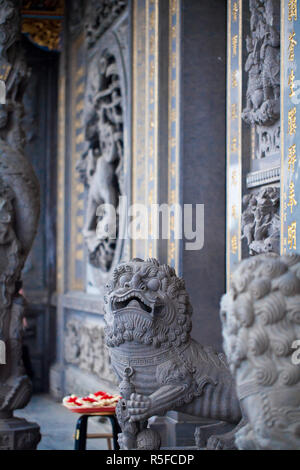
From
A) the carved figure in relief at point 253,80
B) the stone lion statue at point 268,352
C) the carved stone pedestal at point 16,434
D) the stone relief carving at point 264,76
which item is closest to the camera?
the stone lion statue at point 268,352

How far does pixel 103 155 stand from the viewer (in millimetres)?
8477

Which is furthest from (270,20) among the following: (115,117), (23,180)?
(115,117)

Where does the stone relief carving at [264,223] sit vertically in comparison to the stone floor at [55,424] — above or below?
above

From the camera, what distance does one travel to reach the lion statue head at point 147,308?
3.80 m

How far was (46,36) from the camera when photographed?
10.6m

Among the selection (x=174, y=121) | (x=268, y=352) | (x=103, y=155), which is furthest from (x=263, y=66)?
(x=103, y=155)

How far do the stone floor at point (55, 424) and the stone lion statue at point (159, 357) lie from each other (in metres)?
3.51

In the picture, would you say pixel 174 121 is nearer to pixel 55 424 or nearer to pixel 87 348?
pixel 87 348

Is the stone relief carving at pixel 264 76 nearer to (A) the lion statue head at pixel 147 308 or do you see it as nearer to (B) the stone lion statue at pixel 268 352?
(A) the lion statue head at pixel 147 308

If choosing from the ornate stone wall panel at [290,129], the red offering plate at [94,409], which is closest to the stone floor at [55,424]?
the red offering plate at [94,409]

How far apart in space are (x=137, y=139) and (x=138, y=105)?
0.33 m

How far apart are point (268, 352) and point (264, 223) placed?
2100mm

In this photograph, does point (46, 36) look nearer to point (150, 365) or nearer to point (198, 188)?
point (198, 188)

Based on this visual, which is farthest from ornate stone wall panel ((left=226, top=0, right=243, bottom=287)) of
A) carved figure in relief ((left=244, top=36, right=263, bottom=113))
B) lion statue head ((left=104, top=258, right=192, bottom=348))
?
lion statue head ((left=104, top=258, right=192, bottom=348))
